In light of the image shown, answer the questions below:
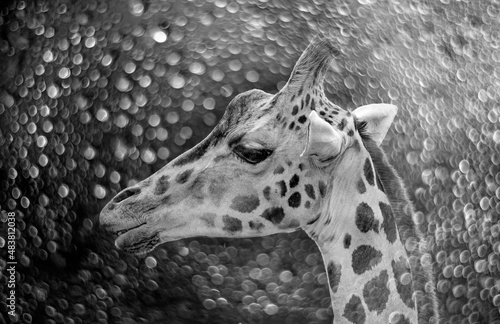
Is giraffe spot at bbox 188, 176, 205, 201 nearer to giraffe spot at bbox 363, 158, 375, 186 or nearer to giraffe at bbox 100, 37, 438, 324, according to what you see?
giraffe at bbox 100, 37, 438, 324

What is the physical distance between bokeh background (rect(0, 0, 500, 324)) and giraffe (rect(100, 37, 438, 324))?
294 mm

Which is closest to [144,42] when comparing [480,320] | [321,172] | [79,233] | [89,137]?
[89,137]

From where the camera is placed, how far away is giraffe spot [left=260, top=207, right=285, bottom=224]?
0.75 meters

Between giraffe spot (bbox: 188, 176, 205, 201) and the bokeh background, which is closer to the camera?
giraffe spot (bbox: 188, 176, 205, 201)

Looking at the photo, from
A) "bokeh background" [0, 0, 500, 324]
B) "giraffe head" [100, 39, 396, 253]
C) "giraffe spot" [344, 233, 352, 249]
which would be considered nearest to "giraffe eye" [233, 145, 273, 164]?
"giraffe head" [100, 39, 396, 253]

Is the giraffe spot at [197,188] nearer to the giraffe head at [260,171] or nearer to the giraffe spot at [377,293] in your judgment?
the giraffe head at [260,171]

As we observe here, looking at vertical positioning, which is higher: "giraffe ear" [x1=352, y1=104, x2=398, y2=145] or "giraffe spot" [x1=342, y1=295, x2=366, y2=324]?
"giraffe ear" [x1=352, y1=104, x2=398, y2=145]

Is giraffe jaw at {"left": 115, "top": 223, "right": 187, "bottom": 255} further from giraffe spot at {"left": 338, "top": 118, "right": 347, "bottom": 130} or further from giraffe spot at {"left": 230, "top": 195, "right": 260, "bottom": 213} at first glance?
giraffe spot at {"left": 338, "top": 118, "right": 347, "bottom": 130}

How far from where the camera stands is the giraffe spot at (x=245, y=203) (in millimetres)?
754

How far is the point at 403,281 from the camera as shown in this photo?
0.75 m

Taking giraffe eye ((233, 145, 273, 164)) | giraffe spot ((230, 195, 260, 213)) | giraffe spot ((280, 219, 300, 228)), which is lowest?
giraffe spot ((280, 219, 300, 228))

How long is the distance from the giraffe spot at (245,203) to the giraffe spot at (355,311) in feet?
0.41

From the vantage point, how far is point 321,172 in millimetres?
746

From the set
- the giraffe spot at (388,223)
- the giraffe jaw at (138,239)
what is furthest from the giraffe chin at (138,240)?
the giraffe spot at (388,223)
